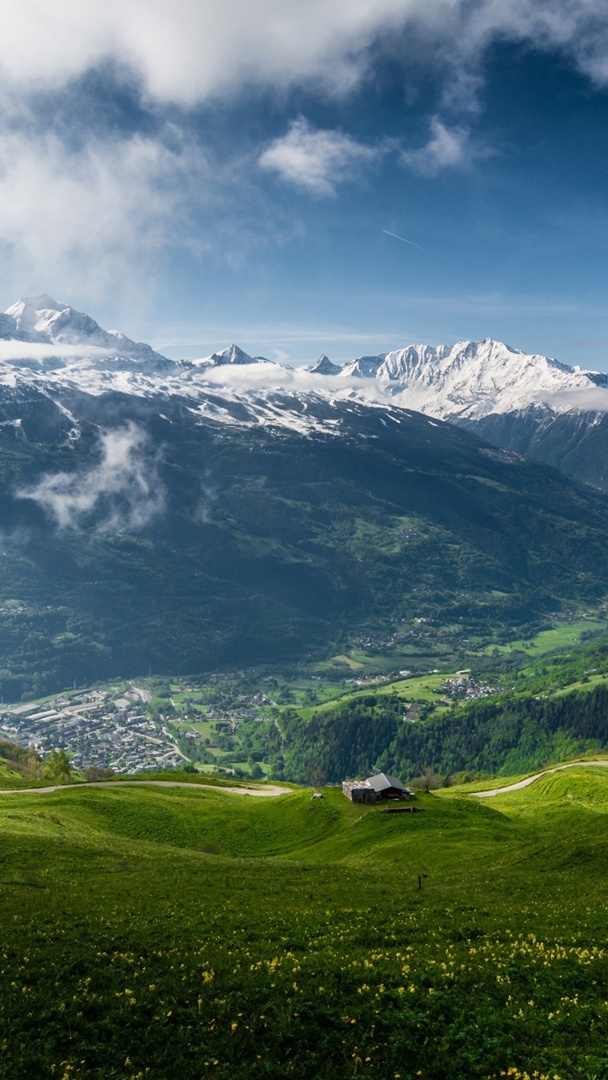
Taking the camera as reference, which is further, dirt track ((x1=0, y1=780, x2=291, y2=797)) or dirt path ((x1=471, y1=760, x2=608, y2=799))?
dirt path ((x1=471, y1=760, x2=608, y2=799))

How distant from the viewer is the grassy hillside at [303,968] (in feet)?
65.1

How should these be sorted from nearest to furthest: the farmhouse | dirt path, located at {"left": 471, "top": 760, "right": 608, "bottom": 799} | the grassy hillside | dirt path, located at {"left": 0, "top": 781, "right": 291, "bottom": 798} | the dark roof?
the grassy hillside
the dark roof
the farmhouse
dirt path, located at {"left": 0, "top": 781, "right": 291, "bottom": 798}
dirt path, located at {"left": 471, "top": 760, "right": 608, "bottom": 799}

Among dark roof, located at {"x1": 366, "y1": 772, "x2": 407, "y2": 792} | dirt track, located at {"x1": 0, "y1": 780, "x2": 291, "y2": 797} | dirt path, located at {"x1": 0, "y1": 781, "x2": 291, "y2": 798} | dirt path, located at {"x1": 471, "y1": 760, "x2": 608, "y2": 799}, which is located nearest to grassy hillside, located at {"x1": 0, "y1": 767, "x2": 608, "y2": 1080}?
dark roof, located at {"x1": 366, "y1": 772, "x2": 407, "y2": 792}

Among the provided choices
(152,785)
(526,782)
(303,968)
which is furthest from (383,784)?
(526,782)

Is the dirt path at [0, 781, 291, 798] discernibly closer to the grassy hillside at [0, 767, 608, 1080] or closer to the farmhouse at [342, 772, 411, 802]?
the farmhouse at [342, 772, 411, 802]

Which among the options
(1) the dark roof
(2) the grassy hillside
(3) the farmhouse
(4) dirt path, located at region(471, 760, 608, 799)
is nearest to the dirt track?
(3) the farmhouse

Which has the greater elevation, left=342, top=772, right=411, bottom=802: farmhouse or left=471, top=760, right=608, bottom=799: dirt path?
left=342, top=772, right=411, bottom=802: farmhouse

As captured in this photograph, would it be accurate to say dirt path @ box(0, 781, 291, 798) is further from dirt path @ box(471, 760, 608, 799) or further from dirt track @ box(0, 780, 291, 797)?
dirt path @ box(471, 760, 608, 799)

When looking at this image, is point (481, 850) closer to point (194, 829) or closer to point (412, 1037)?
point (194, 829)

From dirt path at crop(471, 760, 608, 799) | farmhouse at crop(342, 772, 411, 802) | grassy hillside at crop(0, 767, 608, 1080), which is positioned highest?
grassy hillside at crop(0, 767, 608, 1080)

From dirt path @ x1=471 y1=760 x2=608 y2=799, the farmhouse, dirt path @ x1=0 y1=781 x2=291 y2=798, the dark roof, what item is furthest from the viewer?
dirt path @ x1=471 y1=760 x2=608 y2=799

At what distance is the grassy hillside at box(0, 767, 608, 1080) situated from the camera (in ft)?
65.1

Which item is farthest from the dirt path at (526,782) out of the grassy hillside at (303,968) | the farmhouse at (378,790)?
the grassy hillside at (303,968)

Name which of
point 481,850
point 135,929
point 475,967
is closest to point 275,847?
point 481,850
